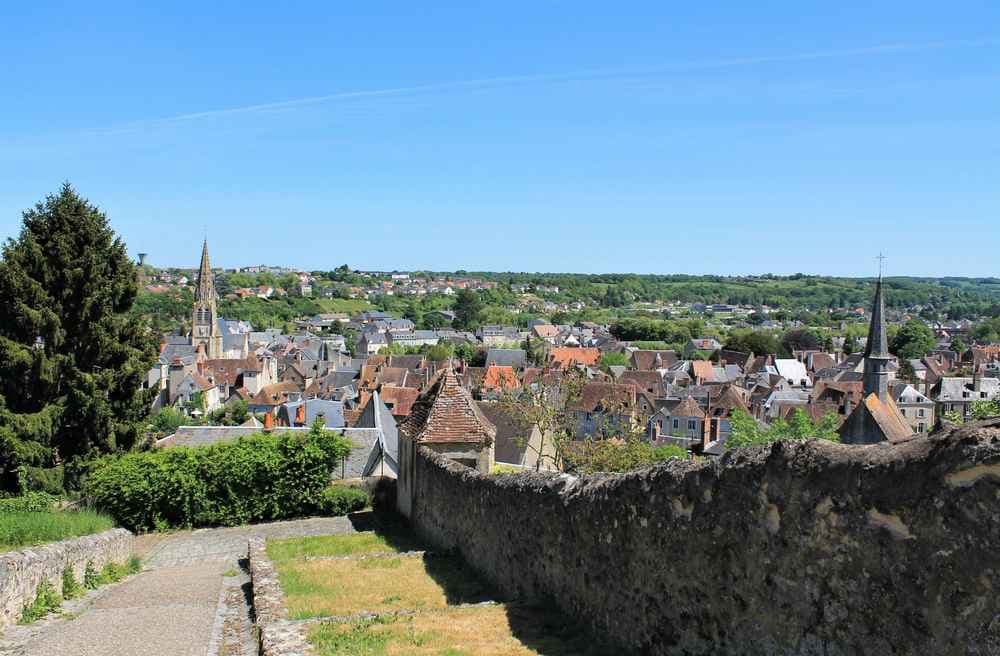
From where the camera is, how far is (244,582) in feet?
54.0

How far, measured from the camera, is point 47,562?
14875 millimetres

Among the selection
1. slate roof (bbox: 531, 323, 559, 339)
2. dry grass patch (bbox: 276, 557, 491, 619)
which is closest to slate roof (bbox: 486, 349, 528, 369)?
slate roof (bbox: 531, 323, 559, 339)

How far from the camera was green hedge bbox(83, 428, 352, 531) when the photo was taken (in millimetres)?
22672

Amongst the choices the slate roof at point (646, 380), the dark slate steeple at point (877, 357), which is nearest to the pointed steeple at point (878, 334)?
the dark slate steeple at point (877, 357)

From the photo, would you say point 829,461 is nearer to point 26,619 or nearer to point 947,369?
point 26,619

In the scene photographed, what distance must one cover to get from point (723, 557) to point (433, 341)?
170 metres

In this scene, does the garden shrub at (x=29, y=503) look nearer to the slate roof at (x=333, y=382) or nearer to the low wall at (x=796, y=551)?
the low wall at (x=796, y=551)

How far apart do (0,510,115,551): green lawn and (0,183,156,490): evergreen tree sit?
237 inches

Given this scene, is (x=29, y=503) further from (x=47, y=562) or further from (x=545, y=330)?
(x=545, y=330)

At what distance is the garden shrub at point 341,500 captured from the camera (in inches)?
947

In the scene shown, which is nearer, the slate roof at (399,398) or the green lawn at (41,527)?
the green lawn at (41,527)

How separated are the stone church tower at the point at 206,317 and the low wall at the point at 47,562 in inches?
4038

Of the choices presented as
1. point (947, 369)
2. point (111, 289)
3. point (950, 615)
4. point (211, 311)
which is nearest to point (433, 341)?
point (211, 311)

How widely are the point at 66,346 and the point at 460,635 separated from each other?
2128 centimetres
